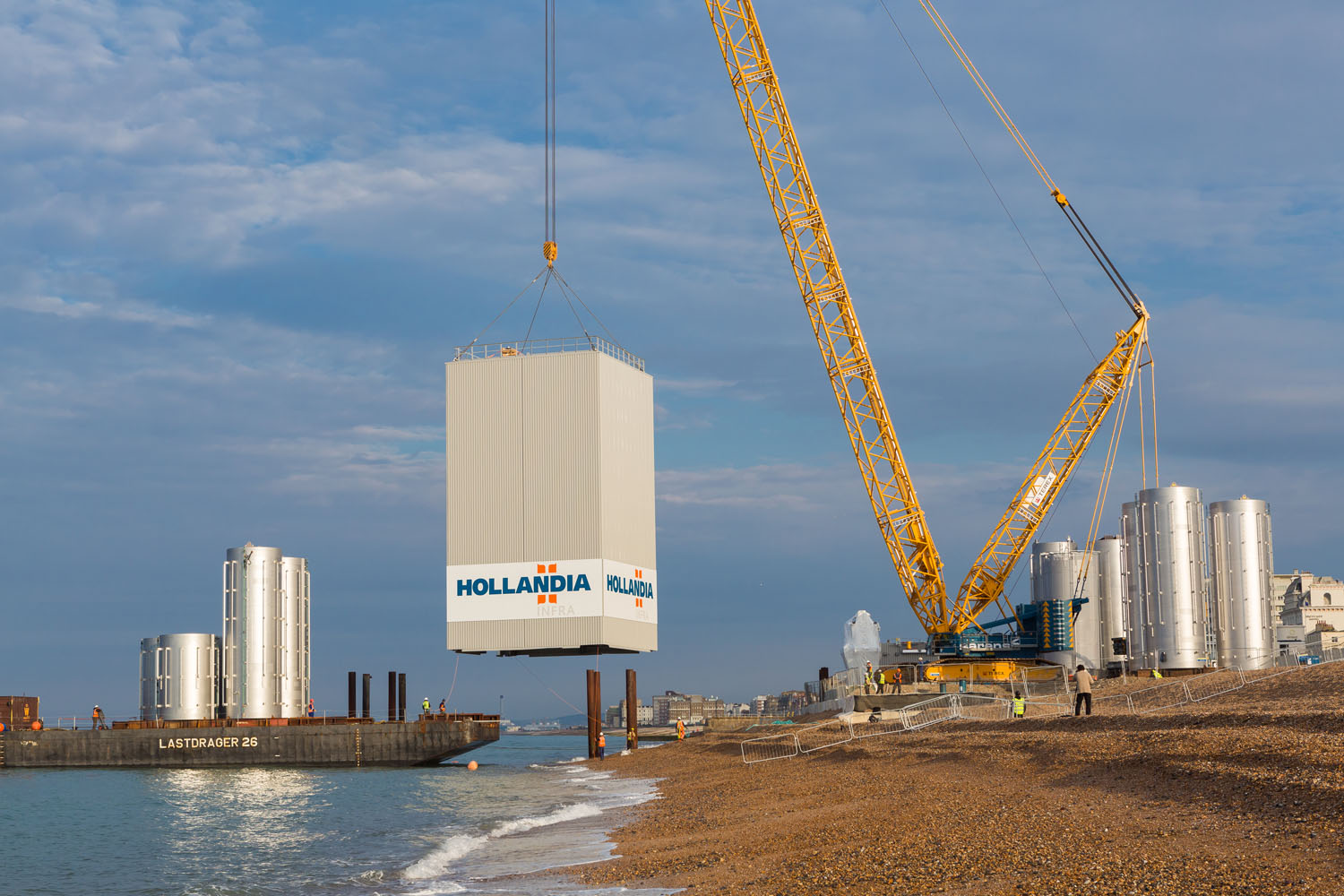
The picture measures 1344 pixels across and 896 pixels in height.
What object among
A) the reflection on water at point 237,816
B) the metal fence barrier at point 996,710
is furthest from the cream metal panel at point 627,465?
the reflection on water at point 237,816

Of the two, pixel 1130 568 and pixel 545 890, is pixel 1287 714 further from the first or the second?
pixel 1130 568

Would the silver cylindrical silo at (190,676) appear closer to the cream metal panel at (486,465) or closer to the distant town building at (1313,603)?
the cream metal panel at (486,465)

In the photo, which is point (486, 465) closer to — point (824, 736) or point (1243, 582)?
point (824, 736)

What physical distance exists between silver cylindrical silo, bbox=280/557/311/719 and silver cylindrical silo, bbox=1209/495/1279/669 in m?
49.6

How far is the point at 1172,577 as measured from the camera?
205 feet

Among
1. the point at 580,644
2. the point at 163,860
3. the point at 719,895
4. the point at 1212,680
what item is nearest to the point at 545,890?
the point at 719,895

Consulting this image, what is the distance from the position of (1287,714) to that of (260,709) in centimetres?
5719

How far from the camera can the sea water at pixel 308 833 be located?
1024 inches

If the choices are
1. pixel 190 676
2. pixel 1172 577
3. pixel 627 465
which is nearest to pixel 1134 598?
pixel 1172 577

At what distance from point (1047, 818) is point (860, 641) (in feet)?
255

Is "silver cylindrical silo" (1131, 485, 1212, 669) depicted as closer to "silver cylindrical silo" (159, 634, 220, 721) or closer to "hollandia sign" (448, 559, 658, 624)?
"hollandia sign" (448, 559, 658, 624)

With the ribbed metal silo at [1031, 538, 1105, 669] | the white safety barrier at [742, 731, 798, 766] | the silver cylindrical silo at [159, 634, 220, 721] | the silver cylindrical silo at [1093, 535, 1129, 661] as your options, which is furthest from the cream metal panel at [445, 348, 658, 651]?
the silver cylindrical silo at [1093, 535, 1129, 661]

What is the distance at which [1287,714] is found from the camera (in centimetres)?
2675

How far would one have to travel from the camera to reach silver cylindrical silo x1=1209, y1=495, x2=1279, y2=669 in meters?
61.4
